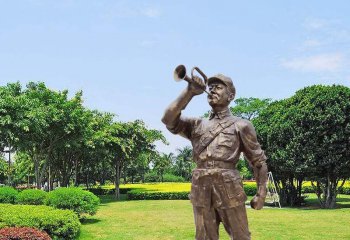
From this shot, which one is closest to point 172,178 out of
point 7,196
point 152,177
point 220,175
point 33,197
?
point 152,177

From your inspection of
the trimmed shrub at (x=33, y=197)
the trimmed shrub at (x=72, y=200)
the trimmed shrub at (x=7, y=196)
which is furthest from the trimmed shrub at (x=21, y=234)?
the trimmed shrub at (x=7, y=196)

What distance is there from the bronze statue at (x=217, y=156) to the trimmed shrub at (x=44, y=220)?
24.7ft

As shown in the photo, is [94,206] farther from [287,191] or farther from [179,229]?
[287,191]

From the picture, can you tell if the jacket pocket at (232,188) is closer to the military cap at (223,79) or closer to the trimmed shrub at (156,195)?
the military cap at (223,79)

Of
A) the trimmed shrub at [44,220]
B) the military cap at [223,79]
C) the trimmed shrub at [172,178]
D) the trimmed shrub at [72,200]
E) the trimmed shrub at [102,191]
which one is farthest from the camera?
the trimmed shrub at [172,178]

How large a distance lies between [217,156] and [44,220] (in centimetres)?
797

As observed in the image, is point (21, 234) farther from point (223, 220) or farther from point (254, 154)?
point (254, 154)

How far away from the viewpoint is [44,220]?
11.2m

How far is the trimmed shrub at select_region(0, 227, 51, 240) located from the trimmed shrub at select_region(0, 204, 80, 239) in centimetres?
107

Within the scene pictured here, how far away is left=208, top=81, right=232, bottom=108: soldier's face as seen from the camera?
4.77 m

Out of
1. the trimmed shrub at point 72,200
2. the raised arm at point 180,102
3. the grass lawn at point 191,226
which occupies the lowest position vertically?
the grass lawn at point 191,226

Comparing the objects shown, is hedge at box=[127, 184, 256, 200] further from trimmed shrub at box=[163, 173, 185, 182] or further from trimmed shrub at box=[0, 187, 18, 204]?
trimmed shrub at box=[163, 173, 185, 182]

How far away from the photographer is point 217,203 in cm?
456

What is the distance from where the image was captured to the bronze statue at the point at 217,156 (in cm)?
453
